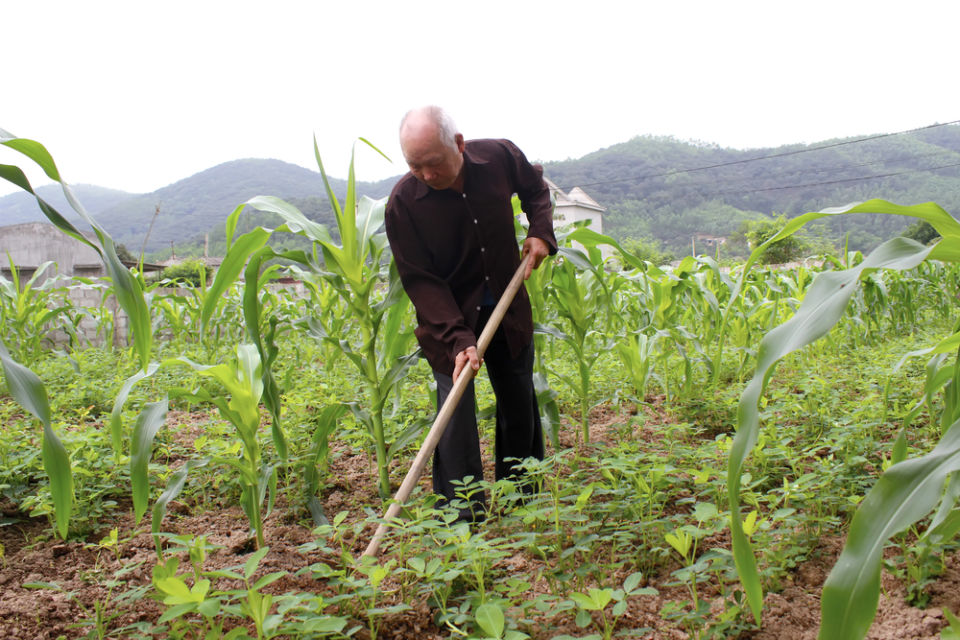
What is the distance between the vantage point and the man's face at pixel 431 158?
1979 millimetres

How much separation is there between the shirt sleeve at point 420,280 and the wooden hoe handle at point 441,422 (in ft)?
0.43

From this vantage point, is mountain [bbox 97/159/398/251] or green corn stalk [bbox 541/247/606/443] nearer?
green corn stalk [bbox 541/247/606/443]

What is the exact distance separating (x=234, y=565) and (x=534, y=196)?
1.78 metres

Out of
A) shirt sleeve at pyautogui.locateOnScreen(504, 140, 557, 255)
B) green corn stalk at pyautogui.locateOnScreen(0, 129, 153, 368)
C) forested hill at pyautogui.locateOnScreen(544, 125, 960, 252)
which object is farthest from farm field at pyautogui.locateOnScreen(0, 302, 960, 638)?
forested hill at pyautogui.locateOnScreen(544, 125, 960, 252)

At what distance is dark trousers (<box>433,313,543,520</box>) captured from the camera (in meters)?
2.22

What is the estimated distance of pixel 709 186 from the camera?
65875mm

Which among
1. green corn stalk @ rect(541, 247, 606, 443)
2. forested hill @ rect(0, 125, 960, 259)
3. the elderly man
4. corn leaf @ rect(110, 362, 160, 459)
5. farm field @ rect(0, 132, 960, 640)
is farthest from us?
forested hill @ rect(0, 125, 960, 259)

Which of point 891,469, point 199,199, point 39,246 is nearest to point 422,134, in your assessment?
point 891,469

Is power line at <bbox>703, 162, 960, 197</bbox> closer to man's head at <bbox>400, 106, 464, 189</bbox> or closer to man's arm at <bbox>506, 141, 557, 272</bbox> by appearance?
man's arm at <bbox>506, 141, 557, 272</bbox>

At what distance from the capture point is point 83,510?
7.03 feet

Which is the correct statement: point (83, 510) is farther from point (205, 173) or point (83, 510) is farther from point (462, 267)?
point (205, 173)

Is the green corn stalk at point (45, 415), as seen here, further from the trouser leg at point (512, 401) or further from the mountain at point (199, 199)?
the mountain at point (199, 199)

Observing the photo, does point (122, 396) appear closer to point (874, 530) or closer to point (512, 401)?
point (512, 401)

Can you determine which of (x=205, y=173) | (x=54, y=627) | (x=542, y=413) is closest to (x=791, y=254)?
(x=542, y=413)
